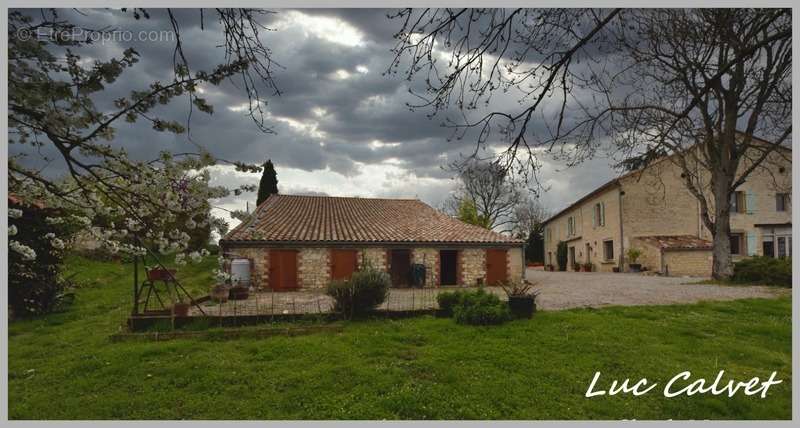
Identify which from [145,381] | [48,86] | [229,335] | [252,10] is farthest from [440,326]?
[48,86]

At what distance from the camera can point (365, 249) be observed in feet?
65.1

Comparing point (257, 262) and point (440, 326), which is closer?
point (440, 326)

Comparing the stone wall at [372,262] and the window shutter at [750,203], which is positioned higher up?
the window shutter at [750,203]

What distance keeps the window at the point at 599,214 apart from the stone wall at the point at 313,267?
19575 mm

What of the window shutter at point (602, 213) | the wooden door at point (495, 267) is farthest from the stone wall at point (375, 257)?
the window shutter at point (602, 213)

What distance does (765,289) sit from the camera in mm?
15742

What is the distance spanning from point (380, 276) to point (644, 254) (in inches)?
838

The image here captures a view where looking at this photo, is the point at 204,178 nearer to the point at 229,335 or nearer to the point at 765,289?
the point at 229,335

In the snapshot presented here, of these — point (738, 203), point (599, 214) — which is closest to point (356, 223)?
point (599, 214)

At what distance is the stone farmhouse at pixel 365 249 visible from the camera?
739 inches

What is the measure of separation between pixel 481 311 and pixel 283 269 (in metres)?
11.1

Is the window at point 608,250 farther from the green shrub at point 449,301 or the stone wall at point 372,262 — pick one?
Answer: the green shrub at point 449,301

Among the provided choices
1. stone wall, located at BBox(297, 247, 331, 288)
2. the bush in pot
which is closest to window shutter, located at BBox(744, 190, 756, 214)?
the bush in pot

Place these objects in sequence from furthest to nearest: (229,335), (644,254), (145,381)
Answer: (644,254) → (229,335) → (145,381)
